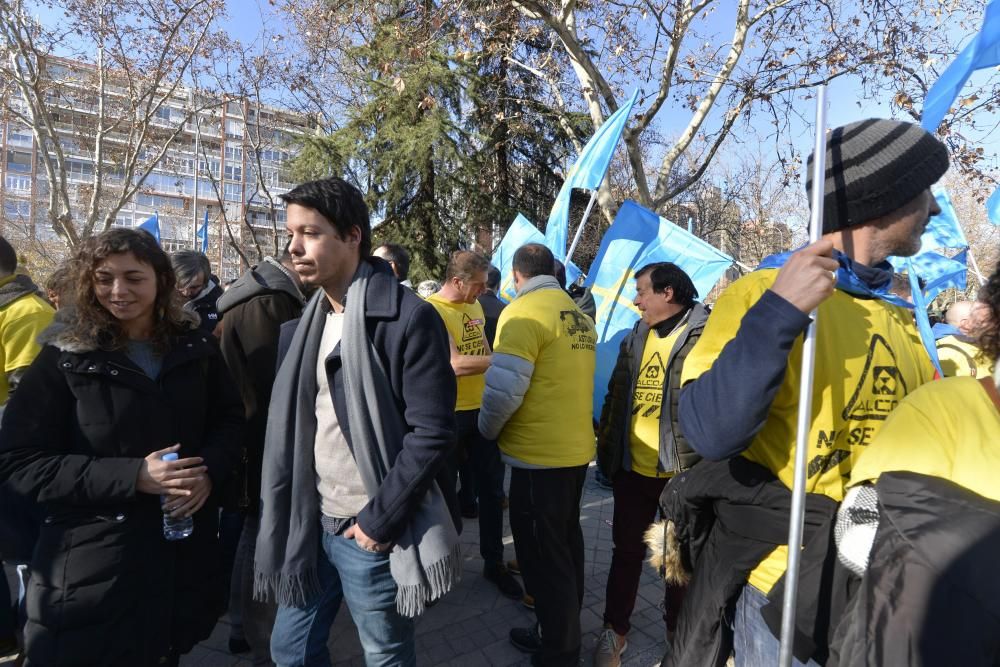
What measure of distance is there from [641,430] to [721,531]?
1484mm

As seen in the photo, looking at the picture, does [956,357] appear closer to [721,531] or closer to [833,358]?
[833,358]

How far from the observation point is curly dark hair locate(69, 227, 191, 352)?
1919 mm

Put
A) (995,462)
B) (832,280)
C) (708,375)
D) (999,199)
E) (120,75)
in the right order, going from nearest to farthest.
Result: 1. (995,462)
2. (832,280)
3. (708,375)
4. (999,199)
5. (120,75)

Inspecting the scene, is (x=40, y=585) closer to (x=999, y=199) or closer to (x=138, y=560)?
(x=138, y=560)

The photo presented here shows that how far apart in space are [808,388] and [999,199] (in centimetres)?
235

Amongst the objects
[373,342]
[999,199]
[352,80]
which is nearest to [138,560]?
[373,342]

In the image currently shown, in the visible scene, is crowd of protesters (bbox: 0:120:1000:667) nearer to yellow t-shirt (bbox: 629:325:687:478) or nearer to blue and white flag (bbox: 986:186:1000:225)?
yellow t-shirt (bbox: 629:325:687:478)

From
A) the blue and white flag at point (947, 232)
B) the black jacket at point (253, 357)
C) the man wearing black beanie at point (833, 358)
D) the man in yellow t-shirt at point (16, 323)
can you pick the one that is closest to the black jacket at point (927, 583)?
the man wearing black beanie at point (833, 358)

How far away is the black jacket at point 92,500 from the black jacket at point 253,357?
0.56 metres

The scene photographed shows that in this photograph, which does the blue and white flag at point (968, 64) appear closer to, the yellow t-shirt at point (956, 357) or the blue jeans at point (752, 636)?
the yellow t-shirt at point (956, 357)

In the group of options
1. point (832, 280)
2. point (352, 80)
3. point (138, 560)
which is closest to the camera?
Answer: point (832, 280)

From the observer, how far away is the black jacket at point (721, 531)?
1.35 metres

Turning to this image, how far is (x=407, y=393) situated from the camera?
5.86 feet

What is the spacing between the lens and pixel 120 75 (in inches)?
430
